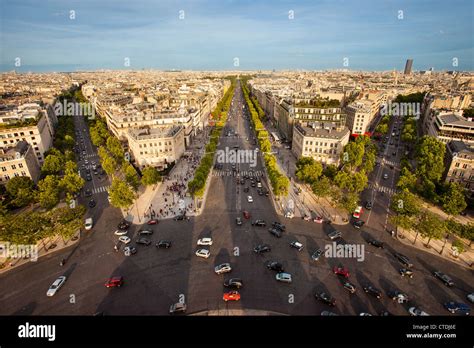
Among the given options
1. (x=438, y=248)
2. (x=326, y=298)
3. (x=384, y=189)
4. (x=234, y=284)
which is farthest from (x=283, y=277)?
Answer: (x=384, y=189)

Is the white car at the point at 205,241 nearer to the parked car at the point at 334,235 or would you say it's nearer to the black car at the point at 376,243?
the parked car at the point at 334,235

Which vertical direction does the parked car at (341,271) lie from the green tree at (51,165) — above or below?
below

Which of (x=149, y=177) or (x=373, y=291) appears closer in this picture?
(x=373, y=291)

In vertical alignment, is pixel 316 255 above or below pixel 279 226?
below

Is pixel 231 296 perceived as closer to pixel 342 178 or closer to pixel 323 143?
pixel 342 178

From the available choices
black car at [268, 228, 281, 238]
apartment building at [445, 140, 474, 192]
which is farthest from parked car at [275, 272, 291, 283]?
apartment building at [445, 140, 474, 192]

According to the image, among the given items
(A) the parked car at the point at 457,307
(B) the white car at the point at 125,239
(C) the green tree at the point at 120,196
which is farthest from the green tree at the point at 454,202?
(C) the green tree at the point at 120,196

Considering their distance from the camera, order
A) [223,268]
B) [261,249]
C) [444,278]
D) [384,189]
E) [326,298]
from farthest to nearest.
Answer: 1. [384,189]
2. [261,249]
3. [223,268]
4. [444,278]
5. [326,298]

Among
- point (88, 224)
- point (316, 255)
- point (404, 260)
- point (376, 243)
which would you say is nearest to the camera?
point (404, 260)
